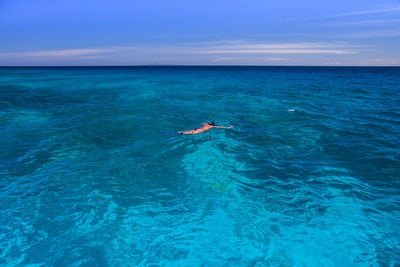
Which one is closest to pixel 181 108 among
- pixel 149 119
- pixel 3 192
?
pixel 149 119

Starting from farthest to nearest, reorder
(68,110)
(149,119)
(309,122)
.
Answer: (68,110) < (149,119) < (309,122)

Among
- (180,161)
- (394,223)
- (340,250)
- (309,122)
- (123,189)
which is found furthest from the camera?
(309,122)

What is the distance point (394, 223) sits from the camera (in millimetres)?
8039

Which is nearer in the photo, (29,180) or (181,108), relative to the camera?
(29,180)

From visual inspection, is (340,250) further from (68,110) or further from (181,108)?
(68,110)

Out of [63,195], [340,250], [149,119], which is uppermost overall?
[149,119]

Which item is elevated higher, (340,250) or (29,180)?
(29,180)

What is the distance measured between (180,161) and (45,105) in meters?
23.5

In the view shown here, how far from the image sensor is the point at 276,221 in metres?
8.16

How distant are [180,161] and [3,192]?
26.8 feet

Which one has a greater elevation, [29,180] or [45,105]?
[45,105]

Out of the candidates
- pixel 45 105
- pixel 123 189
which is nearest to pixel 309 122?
pixel 123 189

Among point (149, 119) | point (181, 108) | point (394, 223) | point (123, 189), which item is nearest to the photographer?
point (394, 223)

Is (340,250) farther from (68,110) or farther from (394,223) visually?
(68,110)
